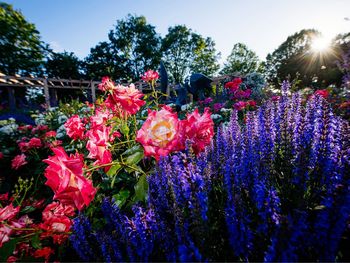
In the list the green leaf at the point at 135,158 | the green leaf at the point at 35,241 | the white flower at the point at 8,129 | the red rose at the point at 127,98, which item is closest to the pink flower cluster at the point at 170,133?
the green leaf at the point at 135,158

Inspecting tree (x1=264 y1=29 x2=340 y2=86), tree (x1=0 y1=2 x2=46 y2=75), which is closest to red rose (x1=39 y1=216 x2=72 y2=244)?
tree (x1=0 y1=2 x2=46 y2=75)

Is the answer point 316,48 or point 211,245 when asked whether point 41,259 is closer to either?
point 211,245

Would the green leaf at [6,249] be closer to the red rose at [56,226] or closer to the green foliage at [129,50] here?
the red rose at [56,226]

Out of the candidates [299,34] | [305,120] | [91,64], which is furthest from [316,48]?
[305,120]

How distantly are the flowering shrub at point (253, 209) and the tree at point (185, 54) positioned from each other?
121ft

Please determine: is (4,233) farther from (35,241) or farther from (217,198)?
(217,198)

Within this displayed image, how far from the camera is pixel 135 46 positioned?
36406 mm

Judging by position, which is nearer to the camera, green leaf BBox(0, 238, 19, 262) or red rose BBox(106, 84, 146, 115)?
green leaf BBox(0, 238, 19, 262)

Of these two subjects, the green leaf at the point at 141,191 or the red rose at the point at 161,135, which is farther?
the green leaf at the point at 141,191

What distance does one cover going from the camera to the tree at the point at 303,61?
28.8 metres

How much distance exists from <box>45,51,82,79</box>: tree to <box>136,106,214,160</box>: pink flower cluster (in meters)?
31.7

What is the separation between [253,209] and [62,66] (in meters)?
33.8

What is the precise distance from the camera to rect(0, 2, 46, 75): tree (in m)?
21.4

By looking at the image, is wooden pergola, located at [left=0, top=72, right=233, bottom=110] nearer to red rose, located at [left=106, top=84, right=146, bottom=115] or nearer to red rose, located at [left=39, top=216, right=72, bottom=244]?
red rose, located at [left=106, top=84, right=146, bottom=115]
